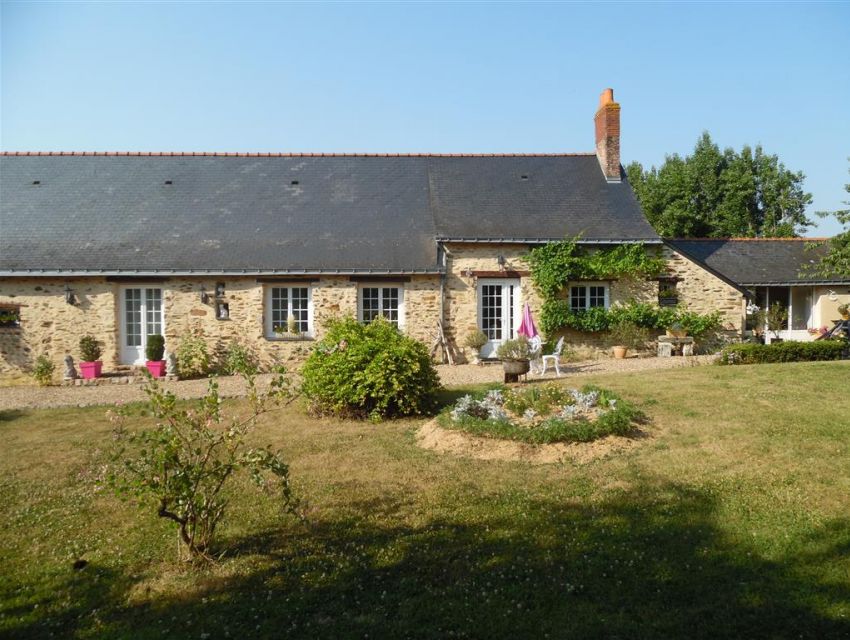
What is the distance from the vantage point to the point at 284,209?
1695 cm

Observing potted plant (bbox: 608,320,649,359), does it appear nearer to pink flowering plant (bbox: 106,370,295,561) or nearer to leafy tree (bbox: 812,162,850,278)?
leafy tree (bbox: 812,162,850,278)

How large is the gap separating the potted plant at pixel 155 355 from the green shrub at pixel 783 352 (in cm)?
1234

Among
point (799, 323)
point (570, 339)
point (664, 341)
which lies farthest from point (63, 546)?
point (799, 323)

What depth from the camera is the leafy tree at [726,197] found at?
98.1ft

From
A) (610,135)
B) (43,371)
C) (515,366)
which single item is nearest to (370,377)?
(515,366)

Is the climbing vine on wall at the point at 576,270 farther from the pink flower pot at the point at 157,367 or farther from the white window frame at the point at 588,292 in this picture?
the pink flower pot at the point at 157,367

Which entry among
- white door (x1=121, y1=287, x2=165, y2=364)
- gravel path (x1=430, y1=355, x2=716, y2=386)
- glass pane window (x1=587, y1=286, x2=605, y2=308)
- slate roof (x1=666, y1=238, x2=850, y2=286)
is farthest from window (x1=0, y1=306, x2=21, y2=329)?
slate roof (x1=666, y1=238, x2=850, y2=286)

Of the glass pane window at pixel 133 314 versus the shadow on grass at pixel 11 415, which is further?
the glass pane window at pixel 133 314

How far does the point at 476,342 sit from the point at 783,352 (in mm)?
6563

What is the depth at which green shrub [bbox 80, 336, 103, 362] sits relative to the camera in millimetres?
14062

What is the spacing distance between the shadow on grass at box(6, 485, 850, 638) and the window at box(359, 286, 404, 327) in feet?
33.0

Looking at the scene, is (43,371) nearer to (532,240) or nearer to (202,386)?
(202,386)

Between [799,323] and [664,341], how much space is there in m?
8.03

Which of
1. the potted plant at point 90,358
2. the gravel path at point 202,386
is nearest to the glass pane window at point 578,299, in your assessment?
the gravel path at point 202,386
